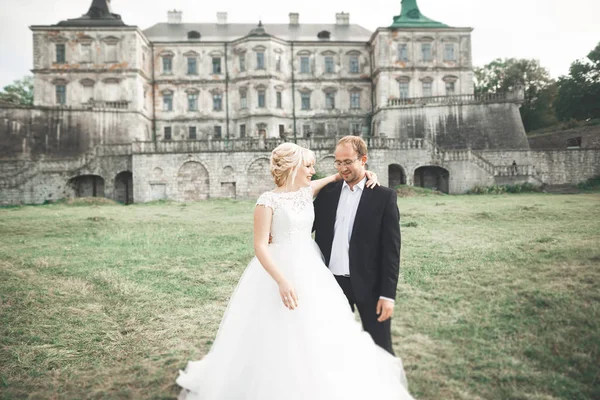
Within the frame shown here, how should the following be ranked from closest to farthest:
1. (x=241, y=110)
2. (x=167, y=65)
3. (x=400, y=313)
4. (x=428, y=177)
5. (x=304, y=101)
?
(x=400, y=313) → (x=428, y=177) → (x=241, y=110) → (x=167, y=65) → (x=304, y=101)

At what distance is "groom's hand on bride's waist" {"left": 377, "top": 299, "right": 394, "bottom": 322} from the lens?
12.0 feet

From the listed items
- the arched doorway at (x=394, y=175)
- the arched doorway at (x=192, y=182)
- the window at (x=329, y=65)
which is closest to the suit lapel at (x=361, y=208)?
the arched doorway at (x=192, y=182)

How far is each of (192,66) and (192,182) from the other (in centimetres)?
2105

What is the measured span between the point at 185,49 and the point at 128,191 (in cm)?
2064

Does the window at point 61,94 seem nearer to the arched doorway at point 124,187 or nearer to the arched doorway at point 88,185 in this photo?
the arched doorway at point 88,185

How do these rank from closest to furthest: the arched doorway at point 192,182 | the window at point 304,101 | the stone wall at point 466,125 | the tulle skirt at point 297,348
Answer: the tulle skirt at point 297,348 < the arched doorway at point 192,182 < the stone wall at point 466,125 < the window at point 304,101

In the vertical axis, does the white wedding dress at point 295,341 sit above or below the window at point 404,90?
below

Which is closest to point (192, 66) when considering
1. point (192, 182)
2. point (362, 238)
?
point (192, 182)

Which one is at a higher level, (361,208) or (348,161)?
(348,161)

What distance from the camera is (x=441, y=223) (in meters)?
13.9

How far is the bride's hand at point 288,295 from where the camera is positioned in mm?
3408

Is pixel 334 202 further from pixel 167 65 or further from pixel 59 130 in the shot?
pixel 167 65

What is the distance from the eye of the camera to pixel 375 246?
3.79m

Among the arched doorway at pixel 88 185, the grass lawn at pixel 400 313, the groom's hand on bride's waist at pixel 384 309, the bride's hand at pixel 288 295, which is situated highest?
the arched doorway at pixel 88 185
